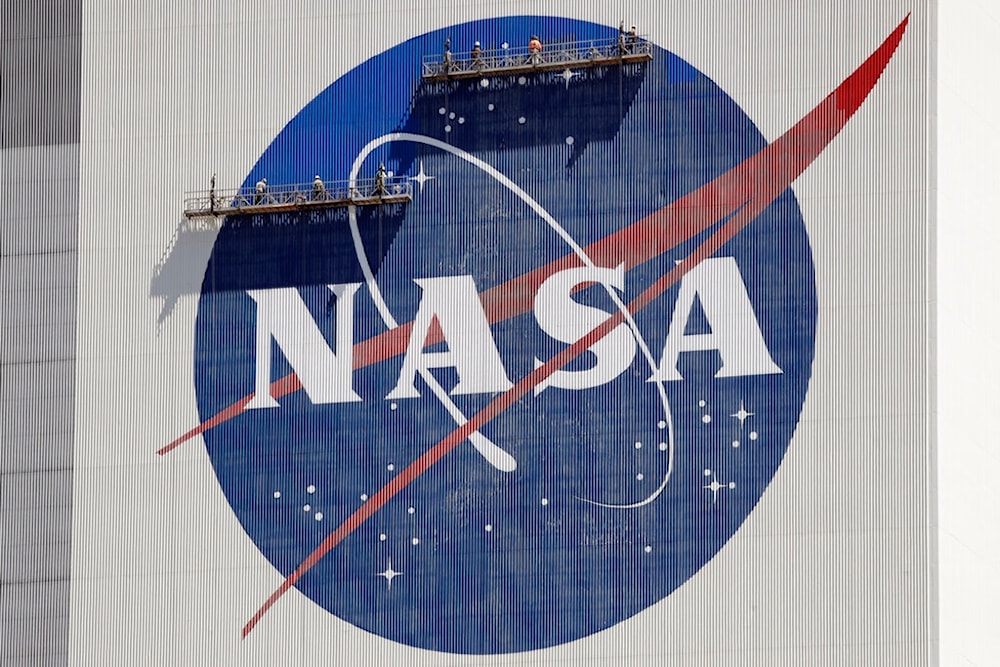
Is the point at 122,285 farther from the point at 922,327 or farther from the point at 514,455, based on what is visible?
the point at 922,327

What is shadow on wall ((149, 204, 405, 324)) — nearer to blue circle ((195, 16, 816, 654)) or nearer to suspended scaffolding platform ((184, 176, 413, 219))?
blue circle ((195, 16, 816, 654))

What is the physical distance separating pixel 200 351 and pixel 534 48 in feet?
52.6

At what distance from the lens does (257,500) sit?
98.9 metres

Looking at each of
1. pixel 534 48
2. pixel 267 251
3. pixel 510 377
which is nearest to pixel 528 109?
pixel 534 48

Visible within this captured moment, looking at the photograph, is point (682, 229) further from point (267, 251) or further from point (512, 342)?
point (267, 251)

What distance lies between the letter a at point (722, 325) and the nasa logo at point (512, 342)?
8 centimetres

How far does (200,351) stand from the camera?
10069 centimetres

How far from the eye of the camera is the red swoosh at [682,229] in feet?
319

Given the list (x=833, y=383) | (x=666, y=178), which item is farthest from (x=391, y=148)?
(x=833, y=383)

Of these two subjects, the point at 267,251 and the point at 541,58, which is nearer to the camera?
the point at 541,58

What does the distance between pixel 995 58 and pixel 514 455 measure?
2370 cm

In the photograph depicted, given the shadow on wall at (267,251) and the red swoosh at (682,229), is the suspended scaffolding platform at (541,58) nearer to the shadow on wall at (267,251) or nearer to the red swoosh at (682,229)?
the shadow on wall at (267,251)

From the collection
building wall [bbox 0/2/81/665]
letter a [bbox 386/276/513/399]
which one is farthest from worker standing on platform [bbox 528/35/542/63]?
building wall [bbox 0/2/81/665]

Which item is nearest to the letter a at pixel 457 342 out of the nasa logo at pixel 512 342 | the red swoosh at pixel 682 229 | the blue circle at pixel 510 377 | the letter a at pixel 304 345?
the nasa logo at pixel 512 342
